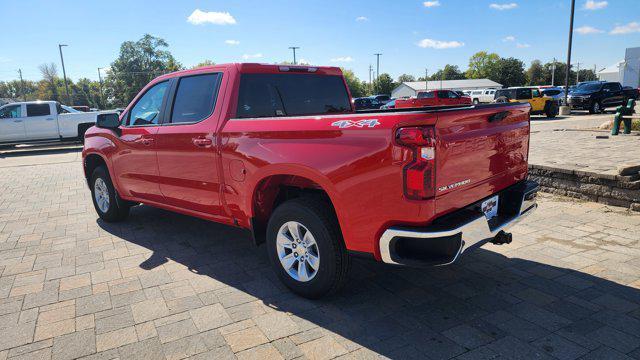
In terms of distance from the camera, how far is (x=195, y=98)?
429 centimetres

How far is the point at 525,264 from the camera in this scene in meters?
4.08

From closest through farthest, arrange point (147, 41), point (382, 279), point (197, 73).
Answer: point (382, 279), point (197, 73), point (147, 41)

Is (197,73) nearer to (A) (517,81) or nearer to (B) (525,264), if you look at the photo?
(B) (525,264)

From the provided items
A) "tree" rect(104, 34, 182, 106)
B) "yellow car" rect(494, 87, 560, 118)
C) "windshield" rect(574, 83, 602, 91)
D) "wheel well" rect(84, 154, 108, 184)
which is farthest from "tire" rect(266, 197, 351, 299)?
"tree" rect(104, 34, 182, 106)

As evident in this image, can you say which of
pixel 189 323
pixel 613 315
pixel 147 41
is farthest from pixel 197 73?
pixel 147 41

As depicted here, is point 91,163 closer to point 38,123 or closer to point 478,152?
point 478,152

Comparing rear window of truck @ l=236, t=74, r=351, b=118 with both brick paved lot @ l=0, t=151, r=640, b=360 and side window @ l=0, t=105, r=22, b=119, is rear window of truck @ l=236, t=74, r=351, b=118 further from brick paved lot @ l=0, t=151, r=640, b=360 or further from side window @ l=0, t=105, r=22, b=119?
side window @ l=0, t=105, r=22, b=119

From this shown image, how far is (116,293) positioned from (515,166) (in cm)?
366

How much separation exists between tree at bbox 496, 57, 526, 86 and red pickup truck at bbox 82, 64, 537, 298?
358 ft

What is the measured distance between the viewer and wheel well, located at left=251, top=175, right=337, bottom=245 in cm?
347

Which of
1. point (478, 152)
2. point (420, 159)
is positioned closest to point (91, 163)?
point (420, 159)

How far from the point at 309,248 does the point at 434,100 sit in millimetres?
22788

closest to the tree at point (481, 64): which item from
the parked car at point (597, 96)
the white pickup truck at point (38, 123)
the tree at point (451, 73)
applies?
the tree at point (451, 73)

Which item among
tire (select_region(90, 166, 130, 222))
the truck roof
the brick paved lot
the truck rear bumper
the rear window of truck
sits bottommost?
the brick paved lot
